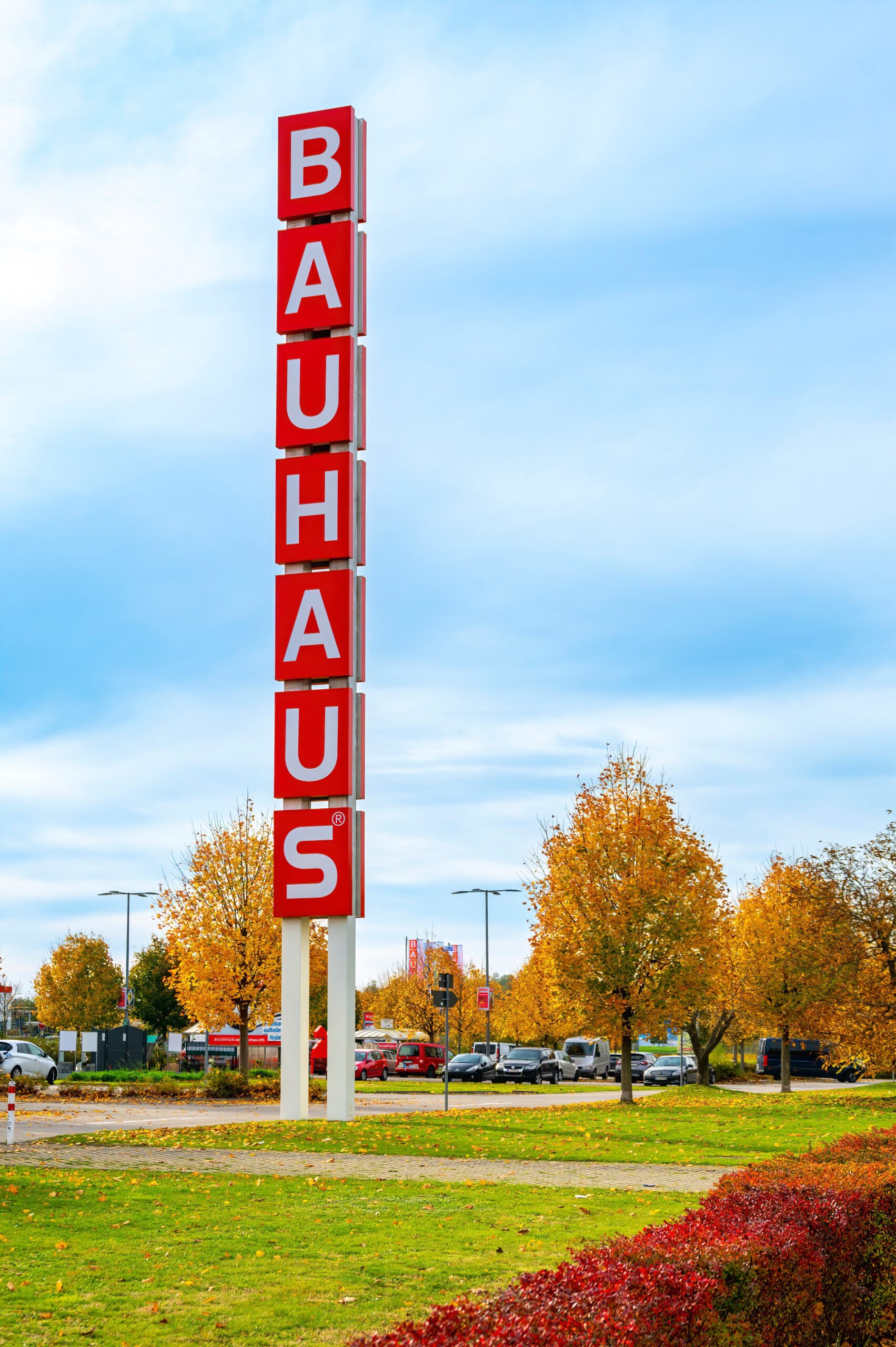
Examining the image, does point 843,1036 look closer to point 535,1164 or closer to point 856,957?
point 856,957

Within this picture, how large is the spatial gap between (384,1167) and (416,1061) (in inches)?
1650

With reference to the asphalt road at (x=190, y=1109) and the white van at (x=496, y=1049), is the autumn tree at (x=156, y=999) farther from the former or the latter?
the asphalt road at (x=190, y=1109)

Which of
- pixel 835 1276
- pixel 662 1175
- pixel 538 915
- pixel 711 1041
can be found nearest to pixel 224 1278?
pixel 835 1276

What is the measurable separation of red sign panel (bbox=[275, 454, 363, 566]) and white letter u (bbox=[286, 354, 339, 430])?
0.71 meters

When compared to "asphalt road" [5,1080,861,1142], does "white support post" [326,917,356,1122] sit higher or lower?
higher

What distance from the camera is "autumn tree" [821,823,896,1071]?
31016 millimetres

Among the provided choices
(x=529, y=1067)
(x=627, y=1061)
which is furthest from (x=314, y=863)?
(x=529, y=1067)

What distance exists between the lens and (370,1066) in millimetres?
54062

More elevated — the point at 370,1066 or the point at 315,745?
the point at 315,745

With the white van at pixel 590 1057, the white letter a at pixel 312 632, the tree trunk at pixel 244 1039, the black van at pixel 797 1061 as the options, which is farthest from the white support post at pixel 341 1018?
the white van at pixel 590 1057

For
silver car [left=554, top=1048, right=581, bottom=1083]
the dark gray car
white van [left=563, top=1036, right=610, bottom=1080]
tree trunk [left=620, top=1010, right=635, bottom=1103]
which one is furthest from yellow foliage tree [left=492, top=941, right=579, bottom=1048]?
tree trunk [left=620, top=1010, right=635, bottom=1103]

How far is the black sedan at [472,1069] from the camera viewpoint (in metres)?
52.6

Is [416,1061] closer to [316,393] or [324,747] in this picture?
[324,747]

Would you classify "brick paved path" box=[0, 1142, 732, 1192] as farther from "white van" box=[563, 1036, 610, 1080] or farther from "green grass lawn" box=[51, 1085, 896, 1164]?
"white van" box=[563, 1036, 610, 1080]
